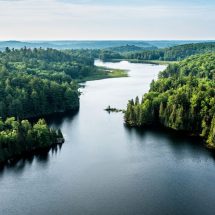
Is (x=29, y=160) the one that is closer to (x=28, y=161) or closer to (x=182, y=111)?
(x=28, y=161)

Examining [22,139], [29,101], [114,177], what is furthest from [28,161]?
[29,101]

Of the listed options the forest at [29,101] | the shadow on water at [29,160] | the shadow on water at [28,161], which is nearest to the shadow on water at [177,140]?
the forest at [29,101]

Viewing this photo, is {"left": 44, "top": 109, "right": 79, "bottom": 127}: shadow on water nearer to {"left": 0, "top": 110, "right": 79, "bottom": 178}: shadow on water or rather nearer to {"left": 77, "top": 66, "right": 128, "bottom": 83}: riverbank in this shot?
{"left": 0, "top": 110, "right": 79, "bottom": 178}: shadow on water

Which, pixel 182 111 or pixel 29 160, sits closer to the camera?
pixel 29 160

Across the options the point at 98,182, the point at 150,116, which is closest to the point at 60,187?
the point at 98,182

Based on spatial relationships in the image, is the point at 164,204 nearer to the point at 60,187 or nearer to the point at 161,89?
the point at 60,187

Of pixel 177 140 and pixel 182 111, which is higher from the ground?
pixel 182 111

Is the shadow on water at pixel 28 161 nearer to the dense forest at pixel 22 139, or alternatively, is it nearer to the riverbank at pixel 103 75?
the dense forest at pixel 22 139
